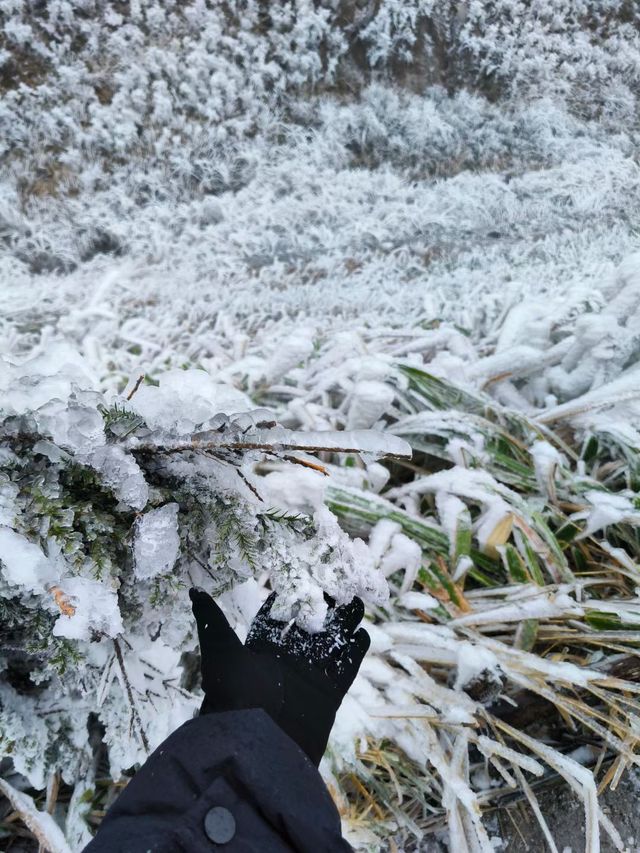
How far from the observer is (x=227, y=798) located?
2.21 feet

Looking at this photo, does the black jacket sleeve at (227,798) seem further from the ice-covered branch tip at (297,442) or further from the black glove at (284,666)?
the ice-covered branch tip at (297,442)

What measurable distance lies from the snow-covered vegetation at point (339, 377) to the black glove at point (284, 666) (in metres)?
0.06

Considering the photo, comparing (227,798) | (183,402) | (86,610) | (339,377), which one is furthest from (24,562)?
(339,377)

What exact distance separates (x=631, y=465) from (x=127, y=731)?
1.28 metres

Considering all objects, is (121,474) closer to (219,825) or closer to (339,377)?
(219,825)

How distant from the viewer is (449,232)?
2752 millimetres

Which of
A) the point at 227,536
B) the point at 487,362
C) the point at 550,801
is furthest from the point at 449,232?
the point at 227,536

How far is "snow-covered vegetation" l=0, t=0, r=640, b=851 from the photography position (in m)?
0.66

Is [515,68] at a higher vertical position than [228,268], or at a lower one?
higher

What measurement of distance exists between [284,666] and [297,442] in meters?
0.37

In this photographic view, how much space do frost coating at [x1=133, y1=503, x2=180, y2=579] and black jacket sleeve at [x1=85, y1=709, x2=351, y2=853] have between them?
0.79 ft

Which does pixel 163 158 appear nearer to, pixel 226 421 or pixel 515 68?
pixel 515 68

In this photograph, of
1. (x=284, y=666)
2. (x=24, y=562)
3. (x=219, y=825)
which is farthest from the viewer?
(x=284, y=666)

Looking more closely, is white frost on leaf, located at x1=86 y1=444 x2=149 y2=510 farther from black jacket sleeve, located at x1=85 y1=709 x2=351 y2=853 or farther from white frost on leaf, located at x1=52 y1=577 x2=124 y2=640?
black jacket sleeve, located at x1=85 y1=709 x2=351 y2=853
